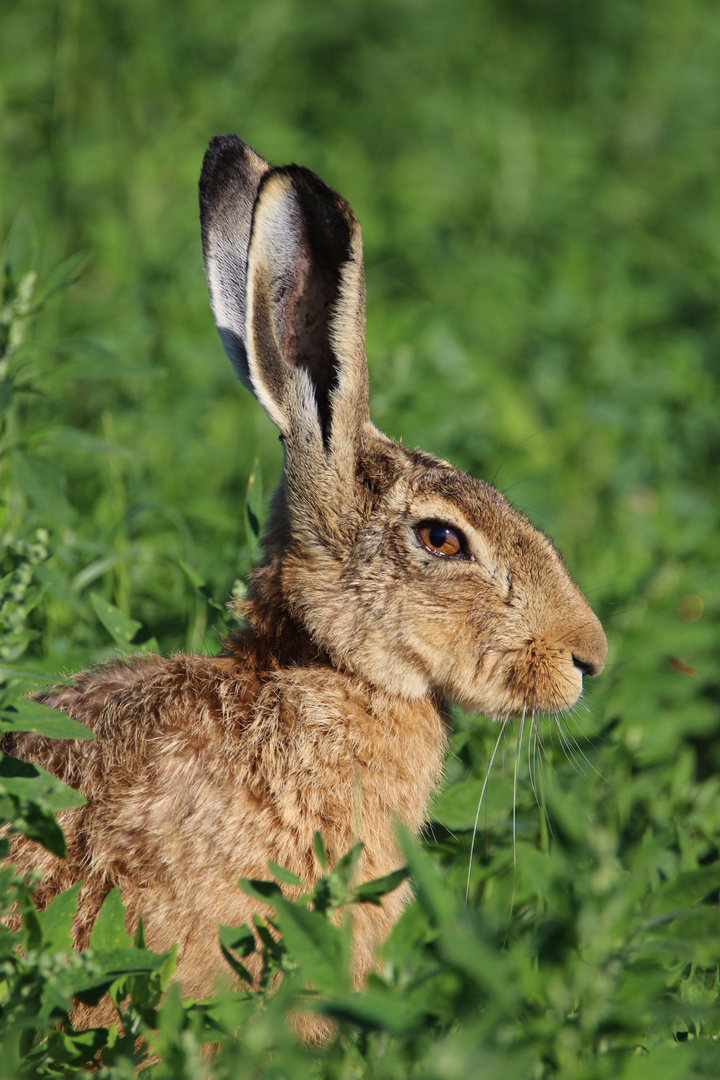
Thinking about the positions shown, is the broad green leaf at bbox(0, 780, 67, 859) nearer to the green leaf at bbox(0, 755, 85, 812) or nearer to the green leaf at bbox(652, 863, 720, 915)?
the green leaf at bbox(0, 755, 85, 812)

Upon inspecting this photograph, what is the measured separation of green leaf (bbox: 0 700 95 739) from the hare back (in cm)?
51

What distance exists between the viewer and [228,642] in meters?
3.38

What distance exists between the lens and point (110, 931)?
92.3 inches

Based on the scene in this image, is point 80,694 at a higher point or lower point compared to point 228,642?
lower

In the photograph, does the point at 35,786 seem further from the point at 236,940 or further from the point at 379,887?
the point at 379,887

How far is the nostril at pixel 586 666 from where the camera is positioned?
3.34m

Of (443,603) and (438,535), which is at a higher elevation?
(438,535)

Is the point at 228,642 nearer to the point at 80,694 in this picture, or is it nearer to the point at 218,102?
the point at 80,694

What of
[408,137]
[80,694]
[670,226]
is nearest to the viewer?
[80,694]

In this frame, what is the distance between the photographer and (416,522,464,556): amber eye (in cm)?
336

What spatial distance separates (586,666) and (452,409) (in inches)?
85.7

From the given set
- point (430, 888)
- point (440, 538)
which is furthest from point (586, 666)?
point (430, 888)

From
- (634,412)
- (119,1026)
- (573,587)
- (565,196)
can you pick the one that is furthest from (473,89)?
(119,1026)

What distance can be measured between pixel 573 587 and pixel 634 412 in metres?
2.40
